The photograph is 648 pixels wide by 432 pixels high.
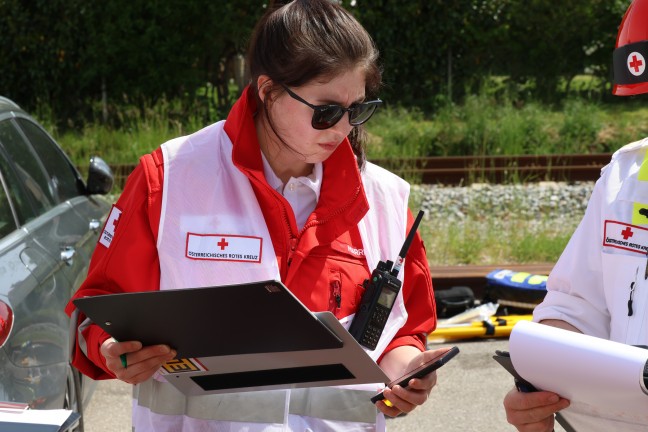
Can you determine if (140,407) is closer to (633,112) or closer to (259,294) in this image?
(259,294)

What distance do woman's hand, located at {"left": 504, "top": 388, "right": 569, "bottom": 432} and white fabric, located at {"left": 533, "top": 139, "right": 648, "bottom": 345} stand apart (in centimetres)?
29

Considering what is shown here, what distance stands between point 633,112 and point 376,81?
45.5ft

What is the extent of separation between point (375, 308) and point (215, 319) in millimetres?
502

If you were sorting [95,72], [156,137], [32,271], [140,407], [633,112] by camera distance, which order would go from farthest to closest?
1. [95,72]
2. [633,112]
3. [156,137]
4. [32,271]
5. [140,407]

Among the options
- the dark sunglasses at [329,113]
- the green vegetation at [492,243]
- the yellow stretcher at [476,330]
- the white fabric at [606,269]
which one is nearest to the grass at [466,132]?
the green vegetation at [492,243]

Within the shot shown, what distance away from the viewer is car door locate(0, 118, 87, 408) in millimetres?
3672

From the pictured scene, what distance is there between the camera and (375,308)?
8.70ft

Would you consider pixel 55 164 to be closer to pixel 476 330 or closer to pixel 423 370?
pixel 476 330

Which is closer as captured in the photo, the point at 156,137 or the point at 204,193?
the point at 204,193

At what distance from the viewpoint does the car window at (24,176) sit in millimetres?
4410

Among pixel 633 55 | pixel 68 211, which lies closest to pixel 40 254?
pixel 68 211

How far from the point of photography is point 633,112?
51.8 ft

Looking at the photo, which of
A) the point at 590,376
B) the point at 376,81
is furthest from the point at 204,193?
the point at 590,376

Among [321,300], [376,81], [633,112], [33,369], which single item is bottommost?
[633,112]
